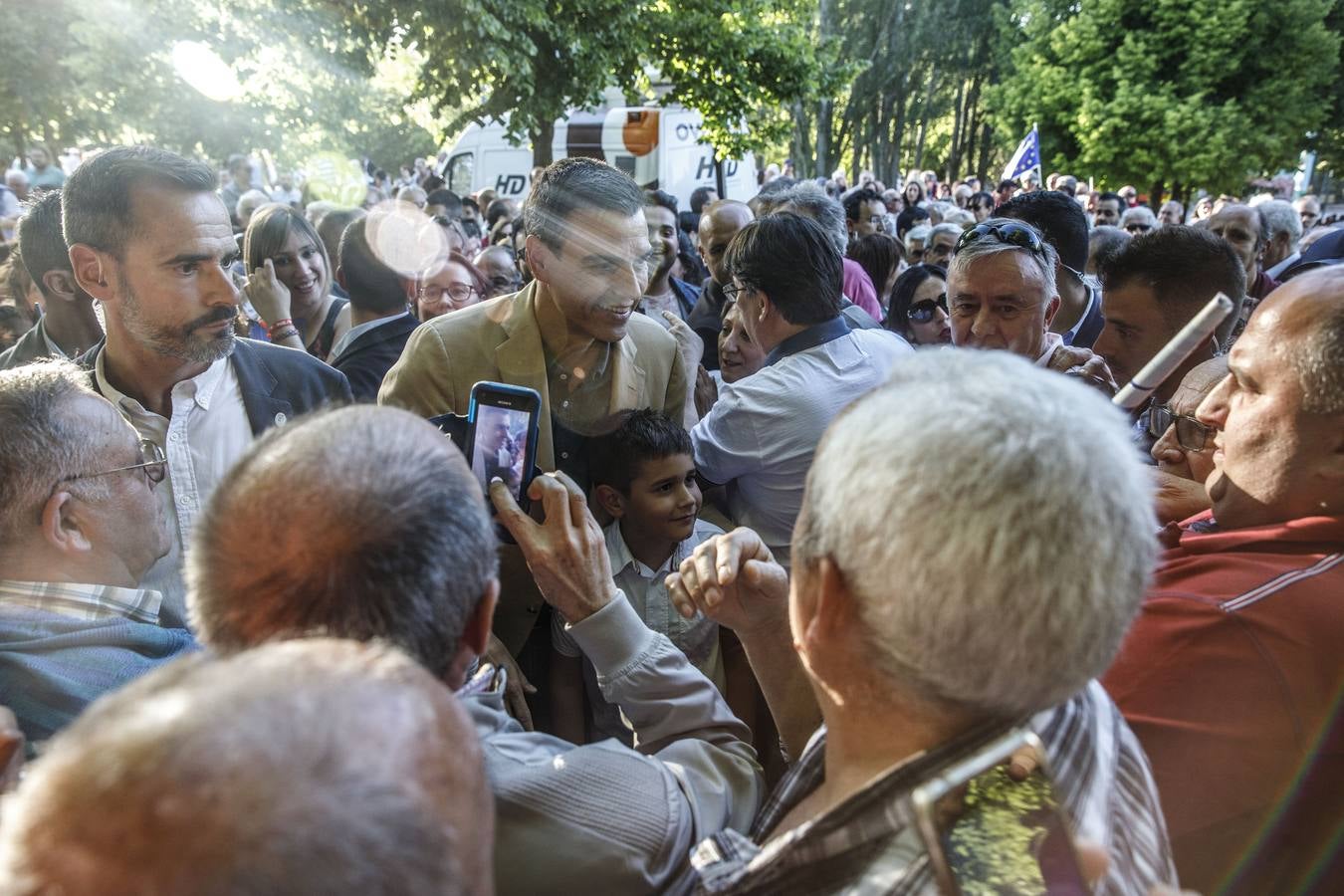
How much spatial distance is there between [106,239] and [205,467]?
26.0 inches

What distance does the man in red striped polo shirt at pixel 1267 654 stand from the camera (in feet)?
4.61

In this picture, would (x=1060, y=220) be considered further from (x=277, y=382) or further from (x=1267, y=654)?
(x=277, y=382)

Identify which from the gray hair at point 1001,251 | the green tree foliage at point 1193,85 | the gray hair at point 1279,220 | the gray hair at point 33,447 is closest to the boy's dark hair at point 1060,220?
the gray hair at point 1001,251

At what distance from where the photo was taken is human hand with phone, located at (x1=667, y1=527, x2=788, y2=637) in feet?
5.79

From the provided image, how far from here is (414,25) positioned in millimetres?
10039

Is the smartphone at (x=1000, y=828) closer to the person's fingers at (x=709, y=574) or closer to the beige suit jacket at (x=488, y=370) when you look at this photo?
the person's fingers at (x=709, y=574)

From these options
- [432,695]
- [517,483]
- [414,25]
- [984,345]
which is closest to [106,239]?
[517,483]

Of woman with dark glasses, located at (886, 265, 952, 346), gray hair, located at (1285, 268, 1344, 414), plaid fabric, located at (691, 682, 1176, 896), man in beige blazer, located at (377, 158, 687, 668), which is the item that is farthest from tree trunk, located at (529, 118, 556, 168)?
plaid fabric, located at (691, 682, 1176, 896)

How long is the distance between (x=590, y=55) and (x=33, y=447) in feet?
33.4

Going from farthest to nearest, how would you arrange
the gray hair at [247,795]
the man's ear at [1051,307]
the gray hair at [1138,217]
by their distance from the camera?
the gray hair at [1138,217]
the man's ear at [1051,307]
the gray hair at [247,795]

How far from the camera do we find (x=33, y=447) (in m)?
1.73

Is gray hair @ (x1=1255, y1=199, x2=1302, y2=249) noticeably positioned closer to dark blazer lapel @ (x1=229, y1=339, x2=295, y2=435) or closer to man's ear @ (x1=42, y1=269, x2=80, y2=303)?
dark blazer lapel @ (x1=229, y1=339, x2=295, y2=435)

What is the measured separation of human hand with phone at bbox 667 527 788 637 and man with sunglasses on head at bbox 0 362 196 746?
1.06 meters

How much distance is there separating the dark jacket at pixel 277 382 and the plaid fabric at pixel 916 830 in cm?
196
